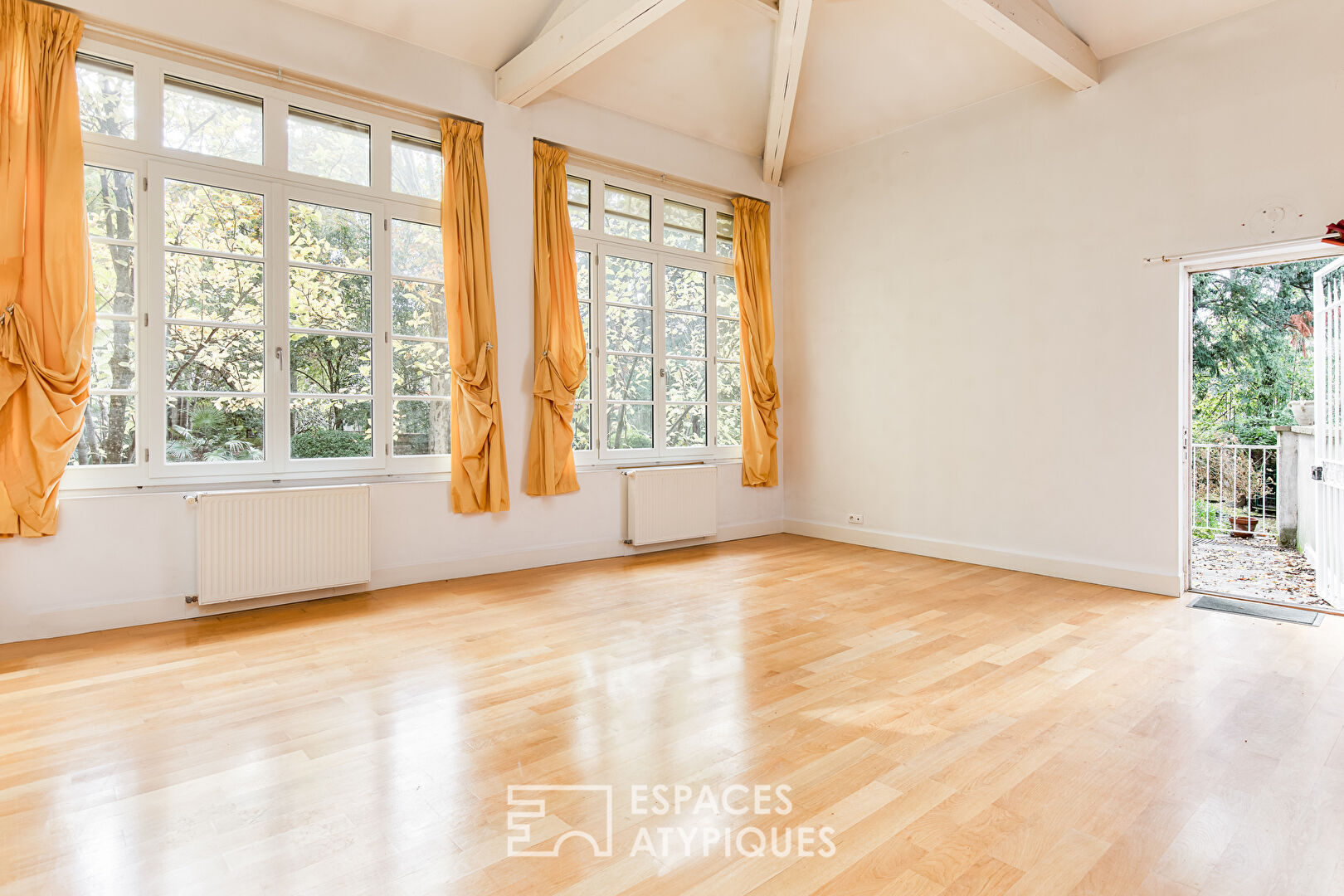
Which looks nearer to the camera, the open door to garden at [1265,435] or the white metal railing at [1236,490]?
the open door to garden at [1265,435]

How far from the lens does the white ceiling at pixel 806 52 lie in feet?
15.2

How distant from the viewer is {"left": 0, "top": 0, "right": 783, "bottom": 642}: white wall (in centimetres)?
384

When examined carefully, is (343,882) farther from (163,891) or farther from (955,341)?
(955,341)

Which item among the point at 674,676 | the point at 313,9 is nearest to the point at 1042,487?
the point at 674,676

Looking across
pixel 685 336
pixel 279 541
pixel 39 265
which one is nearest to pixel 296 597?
pixel 279 541

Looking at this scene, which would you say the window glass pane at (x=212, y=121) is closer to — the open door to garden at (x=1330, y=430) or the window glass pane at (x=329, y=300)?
the window glass pane at (x=329, y=300)

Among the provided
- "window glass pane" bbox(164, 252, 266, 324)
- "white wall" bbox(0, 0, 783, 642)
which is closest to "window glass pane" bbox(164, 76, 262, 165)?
"white wall" bbox(0, 0, 783, 642)

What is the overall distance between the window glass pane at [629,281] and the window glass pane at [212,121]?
8.90 feet

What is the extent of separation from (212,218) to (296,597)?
7.95 ft

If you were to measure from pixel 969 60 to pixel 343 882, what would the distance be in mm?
6210

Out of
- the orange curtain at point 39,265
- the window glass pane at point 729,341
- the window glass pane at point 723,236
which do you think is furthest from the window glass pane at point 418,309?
the window glass pane at point 723,236

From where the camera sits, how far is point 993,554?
5559 millimetres

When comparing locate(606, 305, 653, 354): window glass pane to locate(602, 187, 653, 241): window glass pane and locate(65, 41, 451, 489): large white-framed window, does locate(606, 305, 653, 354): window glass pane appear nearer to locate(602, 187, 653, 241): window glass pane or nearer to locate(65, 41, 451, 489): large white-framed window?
locate(602, 187, 653, 241): window glass pane

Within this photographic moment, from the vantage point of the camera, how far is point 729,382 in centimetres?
707
